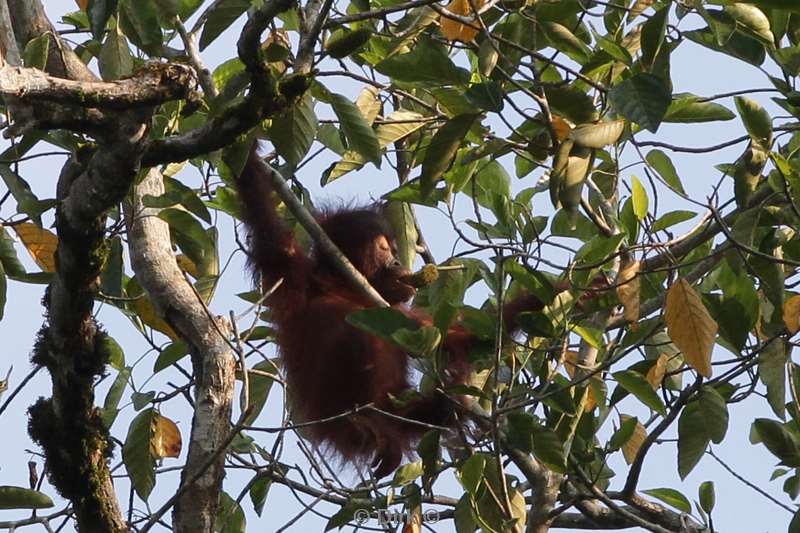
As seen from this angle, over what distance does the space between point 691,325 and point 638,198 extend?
26.9 inches

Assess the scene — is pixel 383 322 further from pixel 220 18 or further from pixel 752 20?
pixel 752 20

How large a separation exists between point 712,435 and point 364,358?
2.14m

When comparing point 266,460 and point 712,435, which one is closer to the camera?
point 712,435

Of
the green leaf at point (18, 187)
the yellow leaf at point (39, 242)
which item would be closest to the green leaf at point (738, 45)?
the green leaf at point (18, 187)

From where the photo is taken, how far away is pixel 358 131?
3881mm

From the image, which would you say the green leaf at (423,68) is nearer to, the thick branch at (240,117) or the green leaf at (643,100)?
the thick branch at (240,117)

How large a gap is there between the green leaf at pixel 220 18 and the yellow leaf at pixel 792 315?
6.67 feet

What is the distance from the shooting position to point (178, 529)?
3412 mm

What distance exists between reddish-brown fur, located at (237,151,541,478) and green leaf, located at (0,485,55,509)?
1703 millimetres

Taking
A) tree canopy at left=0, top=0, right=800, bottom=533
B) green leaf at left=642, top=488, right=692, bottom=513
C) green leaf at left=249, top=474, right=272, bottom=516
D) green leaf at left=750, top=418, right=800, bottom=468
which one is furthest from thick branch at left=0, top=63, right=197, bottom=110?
green leaf at left=642, top=488, right=692, bottom=513

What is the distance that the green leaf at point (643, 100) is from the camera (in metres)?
3.20

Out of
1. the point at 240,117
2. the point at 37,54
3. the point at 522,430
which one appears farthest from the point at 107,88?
the point at 522,430

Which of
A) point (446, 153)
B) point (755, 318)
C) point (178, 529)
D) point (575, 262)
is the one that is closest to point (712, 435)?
point (755, 318)

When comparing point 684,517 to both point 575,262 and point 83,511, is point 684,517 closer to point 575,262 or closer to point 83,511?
point 575,262
